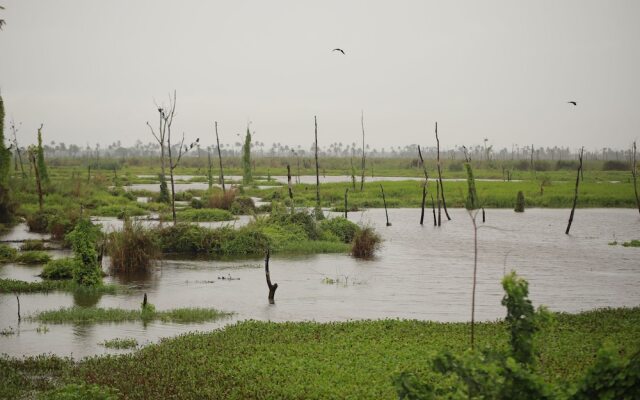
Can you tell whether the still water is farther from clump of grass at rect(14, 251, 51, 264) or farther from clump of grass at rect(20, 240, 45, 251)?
clump of grass at rect(20, 240, 45, 251)

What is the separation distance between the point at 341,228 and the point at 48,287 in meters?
16.9

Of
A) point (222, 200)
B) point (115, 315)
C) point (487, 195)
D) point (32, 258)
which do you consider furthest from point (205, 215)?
point (487, 195)

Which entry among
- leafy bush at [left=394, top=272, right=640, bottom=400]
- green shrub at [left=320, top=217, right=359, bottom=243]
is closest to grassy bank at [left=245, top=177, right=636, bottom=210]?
green shrub at [left=320, top=217, right=359, bottom=243]

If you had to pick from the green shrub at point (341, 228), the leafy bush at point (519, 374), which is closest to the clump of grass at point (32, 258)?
the green shrub at point (341, 228)

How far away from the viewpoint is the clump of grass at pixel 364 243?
31.0m

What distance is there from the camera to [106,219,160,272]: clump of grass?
26562mm

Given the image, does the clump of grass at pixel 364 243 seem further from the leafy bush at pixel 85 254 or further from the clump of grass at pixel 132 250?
the leafy bush at pixel 85 254

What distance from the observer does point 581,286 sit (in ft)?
79.0

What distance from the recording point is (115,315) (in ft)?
59.9

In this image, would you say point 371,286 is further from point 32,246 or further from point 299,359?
point 32,246

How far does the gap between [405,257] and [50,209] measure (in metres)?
24.6

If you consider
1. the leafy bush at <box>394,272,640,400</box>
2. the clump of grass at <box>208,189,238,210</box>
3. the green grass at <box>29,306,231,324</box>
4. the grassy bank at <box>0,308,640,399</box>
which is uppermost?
the leafy bush at <box>394,272,640,400</box>

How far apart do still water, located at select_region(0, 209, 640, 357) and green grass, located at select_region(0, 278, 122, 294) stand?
0.68 meters

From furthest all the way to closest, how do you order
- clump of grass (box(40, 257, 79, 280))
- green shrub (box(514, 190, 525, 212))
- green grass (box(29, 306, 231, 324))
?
green shrub (box(514, 190, 525, 212)) → clump of grass (box(40, 257, 79, 280)) → green grass (box(29, 306, 231, 324))
